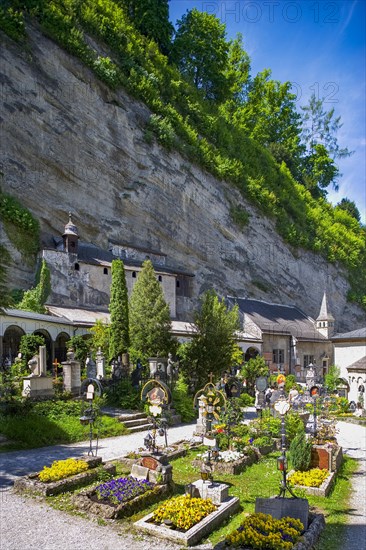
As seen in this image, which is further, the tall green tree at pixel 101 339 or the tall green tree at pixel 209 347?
the tall green tree at pixel 101 339

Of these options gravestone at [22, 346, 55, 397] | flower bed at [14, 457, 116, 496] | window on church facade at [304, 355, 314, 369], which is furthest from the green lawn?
window on church facade at [304, 355, 314, 369]

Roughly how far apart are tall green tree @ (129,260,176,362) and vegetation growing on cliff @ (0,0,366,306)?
17.7m

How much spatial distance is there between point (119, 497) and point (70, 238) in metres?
25.9

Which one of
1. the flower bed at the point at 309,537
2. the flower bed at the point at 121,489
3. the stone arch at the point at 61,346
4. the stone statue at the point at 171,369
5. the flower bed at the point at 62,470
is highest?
the stone arch at the point at 61,346

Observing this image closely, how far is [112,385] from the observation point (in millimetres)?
22266

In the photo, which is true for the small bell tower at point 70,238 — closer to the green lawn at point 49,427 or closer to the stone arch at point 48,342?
the stone arch at point 48,342

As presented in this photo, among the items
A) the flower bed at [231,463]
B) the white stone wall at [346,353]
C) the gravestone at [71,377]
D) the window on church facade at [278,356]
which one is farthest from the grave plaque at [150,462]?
the window on church facade at [278,356]

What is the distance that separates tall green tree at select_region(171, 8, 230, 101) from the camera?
5472 cm

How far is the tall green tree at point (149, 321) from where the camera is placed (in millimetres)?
28281

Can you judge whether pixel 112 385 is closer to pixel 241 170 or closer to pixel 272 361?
pixel 272 361

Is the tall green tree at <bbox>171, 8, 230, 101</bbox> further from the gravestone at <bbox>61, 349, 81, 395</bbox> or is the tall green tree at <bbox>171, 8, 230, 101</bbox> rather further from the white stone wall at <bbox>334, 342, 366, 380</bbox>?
the gravestone at <bbox>61, 349, 81, 395</bbox>

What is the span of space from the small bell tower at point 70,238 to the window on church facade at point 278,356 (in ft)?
64.3

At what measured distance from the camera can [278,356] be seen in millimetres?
40438

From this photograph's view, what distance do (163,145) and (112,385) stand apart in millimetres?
26383
